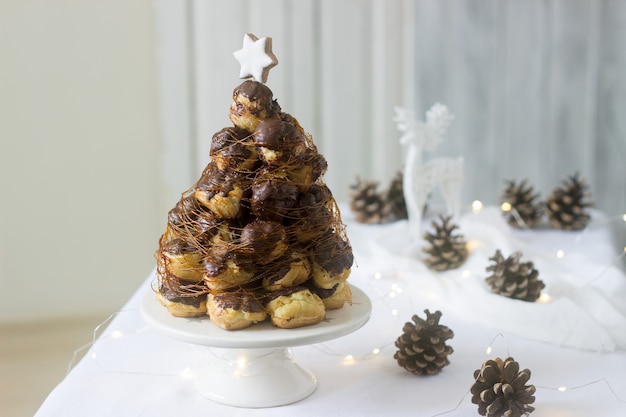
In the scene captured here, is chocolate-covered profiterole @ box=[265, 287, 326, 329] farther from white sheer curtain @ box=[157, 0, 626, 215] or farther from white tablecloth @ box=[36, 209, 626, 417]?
white sheer curtain @ box=[157, 0, 626, 215]

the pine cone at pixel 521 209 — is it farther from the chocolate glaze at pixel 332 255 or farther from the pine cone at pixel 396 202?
the chocolate glaze at pixel 332 255

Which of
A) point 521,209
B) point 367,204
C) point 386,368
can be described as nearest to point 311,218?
point 386,368

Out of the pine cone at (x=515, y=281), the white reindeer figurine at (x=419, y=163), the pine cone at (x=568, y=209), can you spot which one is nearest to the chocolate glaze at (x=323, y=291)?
the pine cone at (x=515, y=281)

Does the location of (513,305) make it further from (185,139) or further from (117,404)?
(185,139)

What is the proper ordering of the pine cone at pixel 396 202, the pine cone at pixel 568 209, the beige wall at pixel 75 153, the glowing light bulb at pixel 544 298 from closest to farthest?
the glowing light bulb at pixel 544 298
the pine cone at pixel 568 209
the pine cone at pixel 396 202
the beige wall at pixel 75 153

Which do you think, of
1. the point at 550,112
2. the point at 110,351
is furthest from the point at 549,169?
the point at 110,351
